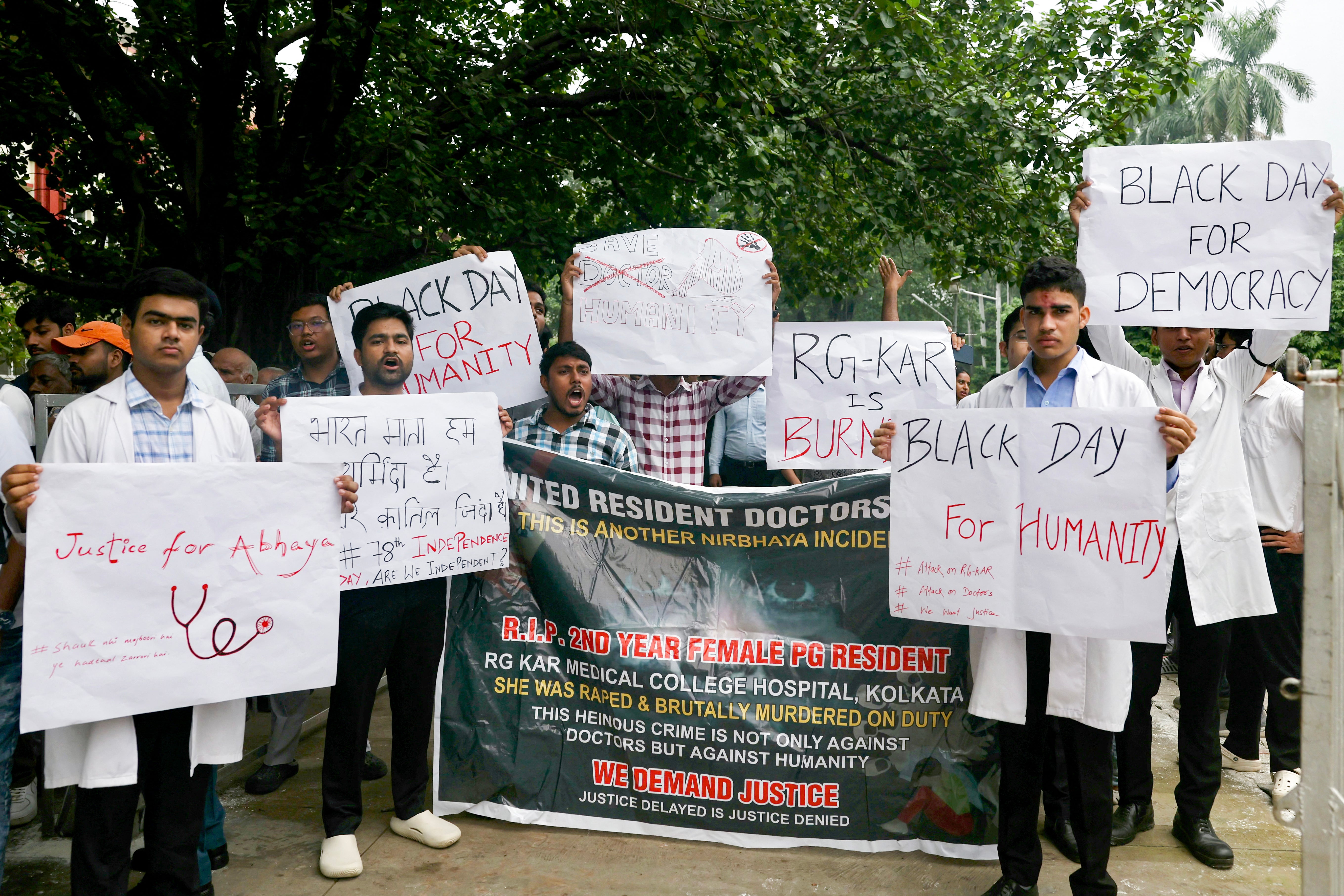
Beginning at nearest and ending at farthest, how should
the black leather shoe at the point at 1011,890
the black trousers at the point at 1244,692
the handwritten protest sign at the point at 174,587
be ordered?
the handwritten protest sign at the point at 174,587 → the black leather shoe at the point at 1011,890 → the black trousers at the point at 1244,692

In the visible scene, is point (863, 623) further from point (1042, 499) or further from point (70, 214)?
point (70, 214)

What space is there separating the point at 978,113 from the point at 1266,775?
18.4 feet

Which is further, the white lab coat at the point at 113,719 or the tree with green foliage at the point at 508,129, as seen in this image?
the tree with green foliage at the point at 508,129

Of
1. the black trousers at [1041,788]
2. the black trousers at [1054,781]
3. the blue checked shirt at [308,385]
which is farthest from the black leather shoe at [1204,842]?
the blue checked shirt at [308,385]

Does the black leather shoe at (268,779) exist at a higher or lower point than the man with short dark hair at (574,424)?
lower

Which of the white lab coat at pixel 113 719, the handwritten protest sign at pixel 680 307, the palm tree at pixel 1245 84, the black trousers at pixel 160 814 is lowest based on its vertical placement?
the black trousers at pixel 160 814

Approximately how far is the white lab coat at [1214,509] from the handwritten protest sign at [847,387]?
38.4 inches

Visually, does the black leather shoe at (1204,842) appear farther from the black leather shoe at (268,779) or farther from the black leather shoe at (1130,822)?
the black leather shoe at (268,779)

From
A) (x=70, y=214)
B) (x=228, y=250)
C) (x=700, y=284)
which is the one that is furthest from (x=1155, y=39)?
(x=70, y=214)

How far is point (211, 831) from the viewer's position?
12.5 feet

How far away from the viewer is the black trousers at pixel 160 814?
3088 millimetres

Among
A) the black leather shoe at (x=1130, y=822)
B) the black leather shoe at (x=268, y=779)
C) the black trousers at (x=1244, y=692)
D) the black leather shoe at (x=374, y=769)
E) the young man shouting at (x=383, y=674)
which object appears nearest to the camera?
the young man shouting at (x=383, y=674)

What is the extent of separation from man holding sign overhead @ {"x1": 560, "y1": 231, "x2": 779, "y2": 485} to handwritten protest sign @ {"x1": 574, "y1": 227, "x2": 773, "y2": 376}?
0.05ft

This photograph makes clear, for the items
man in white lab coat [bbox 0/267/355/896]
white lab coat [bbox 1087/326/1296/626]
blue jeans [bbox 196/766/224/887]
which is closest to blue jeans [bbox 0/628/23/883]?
man in white lab coat [bbox 0/267/355/896]
